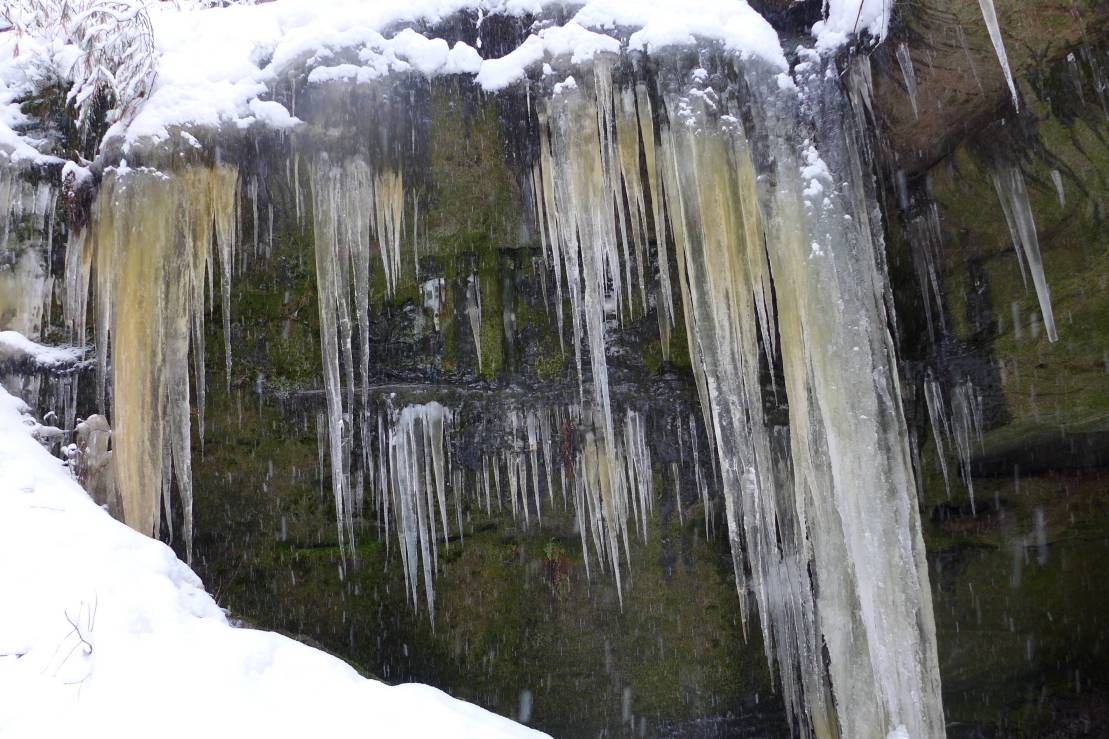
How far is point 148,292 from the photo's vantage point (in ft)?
15.0

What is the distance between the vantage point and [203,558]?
624cm

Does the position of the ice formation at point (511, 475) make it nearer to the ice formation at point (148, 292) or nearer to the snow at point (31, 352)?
the ice formation at point (148, 292)

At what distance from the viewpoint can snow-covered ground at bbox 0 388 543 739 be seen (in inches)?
88.6

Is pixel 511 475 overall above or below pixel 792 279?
below

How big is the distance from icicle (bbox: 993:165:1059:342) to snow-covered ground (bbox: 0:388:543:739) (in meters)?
3.77

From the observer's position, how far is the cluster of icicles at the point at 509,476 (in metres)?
5.83

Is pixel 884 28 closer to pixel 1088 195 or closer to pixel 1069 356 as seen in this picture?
pixel 1088 195

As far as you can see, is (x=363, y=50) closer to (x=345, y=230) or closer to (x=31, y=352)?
(x=345, y=230)

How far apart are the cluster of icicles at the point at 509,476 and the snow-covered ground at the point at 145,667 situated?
2.72 meters

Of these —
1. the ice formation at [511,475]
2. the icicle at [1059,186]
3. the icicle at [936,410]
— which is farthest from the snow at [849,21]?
the ice formation at [511,475]

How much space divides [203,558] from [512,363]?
302 centimetres

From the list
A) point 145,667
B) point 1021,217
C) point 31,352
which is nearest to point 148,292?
point 31,352

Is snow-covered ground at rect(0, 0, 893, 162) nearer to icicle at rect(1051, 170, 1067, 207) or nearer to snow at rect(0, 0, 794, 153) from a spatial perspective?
snow at rect(0, 0, 794, 153)

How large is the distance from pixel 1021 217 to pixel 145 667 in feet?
15.9
